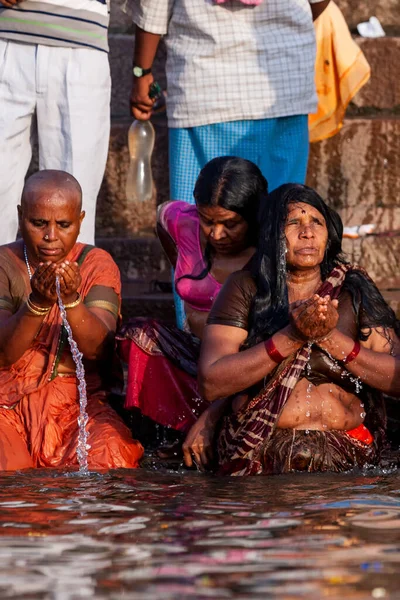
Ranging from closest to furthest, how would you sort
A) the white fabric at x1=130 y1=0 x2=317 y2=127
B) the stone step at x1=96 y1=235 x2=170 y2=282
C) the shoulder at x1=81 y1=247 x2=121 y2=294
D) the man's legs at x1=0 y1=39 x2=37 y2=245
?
1. the shoulder at x1=81 y1=247 x2=121 y2=294
2. the man's legs at x1=0 y1=39 x2=37 y2=245
3. the white fabric at x1=130 y1=0 x2=317 y2=127
4. the stone step at x1=96 y1=235 x2=170 y2=282

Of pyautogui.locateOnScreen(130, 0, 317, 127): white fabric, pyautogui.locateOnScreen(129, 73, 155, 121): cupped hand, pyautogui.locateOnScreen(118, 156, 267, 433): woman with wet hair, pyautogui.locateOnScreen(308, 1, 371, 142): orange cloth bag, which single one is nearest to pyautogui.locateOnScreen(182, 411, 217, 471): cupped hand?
pyautogui.locateOnScreen(118, 156, 267, 433): woman with wet hair

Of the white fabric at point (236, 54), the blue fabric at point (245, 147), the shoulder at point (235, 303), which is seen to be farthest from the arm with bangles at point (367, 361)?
the white fabric at point (236, 54)

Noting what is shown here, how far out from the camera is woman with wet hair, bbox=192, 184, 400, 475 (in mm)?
4805

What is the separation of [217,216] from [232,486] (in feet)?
4.32

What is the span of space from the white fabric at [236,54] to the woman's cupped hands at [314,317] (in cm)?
207

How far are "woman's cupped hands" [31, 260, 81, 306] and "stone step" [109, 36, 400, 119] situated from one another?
3044 mm

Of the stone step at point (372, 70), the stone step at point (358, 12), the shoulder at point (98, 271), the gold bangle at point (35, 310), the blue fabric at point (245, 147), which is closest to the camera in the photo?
the gold bangle at point (35, 310)

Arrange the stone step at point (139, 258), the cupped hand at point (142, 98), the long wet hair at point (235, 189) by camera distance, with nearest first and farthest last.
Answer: the long wet hair at point (235, 189), the cupped hand at point (142, 98), the stone step at point (139, 258)

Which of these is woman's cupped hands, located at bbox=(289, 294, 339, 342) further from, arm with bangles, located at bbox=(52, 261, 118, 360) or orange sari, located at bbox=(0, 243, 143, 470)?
orange sari, located at bbox=(0, 243, 143, 470)

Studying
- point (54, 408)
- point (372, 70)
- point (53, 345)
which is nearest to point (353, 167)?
point (372, 70)

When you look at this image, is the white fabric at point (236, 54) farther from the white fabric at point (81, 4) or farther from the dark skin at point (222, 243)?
the dark skin at point (222, 243)

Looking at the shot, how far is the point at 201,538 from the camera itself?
3551 millimetres

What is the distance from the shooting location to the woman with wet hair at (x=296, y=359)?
15.8 feet

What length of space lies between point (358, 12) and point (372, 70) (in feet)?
1.49
